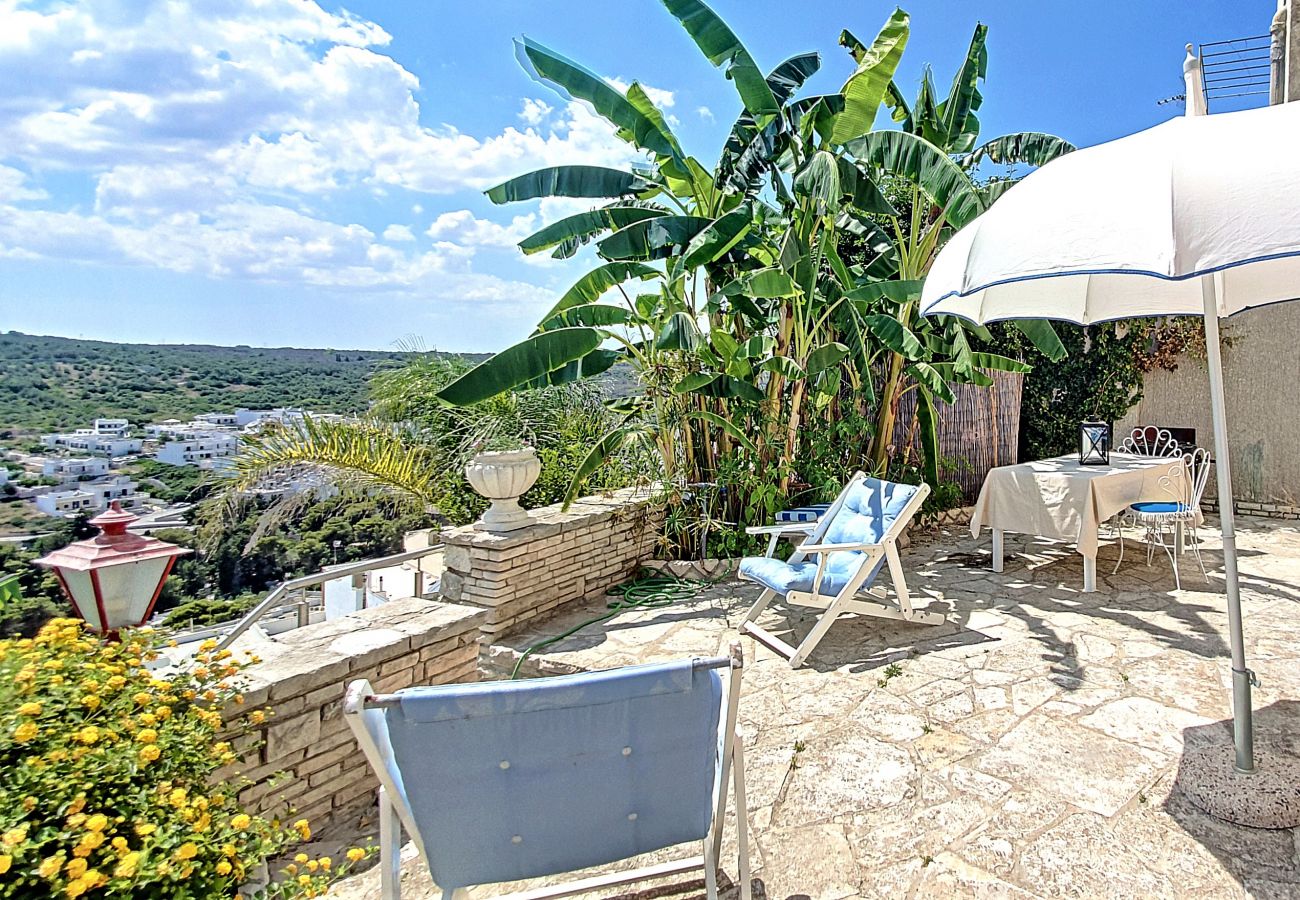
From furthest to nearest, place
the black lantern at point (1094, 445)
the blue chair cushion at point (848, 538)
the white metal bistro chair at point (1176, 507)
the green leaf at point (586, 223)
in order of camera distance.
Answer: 1. the black lantern at point (1094, 445)
2. the green leaf at point (586, 223)
3. the white metal bistro chair at point (1176, 507)
4. the blue chair cushion at point (848, 538)

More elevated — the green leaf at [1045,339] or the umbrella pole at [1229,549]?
the green leaf at [1045,339]

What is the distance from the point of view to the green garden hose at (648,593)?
5363 mm

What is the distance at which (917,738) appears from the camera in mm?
3326

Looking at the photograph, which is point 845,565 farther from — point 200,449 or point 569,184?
point 200,449

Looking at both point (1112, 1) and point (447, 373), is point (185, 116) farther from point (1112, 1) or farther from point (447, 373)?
point (1112, 1)

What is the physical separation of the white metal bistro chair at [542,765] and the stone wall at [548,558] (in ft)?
8.52

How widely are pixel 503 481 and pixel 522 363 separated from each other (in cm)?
89

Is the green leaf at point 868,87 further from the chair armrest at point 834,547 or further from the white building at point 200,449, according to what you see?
the white building at point 200,449

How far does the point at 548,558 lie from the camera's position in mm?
5344

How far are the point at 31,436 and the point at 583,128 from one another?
4923mm

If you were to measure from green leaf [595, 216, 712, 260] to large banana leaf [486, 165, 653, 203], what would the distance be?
0.56m

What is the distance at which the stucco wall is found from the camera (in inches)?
324

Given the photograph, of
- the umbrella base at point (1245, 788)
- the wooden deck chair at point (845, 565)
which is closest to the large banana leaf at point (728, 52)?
the wooden deck chair at point (845, 565)

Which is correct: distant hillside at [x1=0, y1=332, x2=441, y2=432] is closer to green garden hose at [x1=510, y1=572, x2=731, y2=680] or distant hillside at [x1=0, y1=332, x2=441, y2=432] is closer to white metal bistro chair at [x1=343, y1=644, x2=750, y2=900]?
green garden hose at [x1=510, y1=572, x2=731, y2=680]
